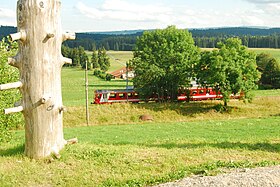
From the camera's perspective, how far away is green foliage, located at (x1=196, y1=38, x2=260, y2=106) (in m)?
39.1

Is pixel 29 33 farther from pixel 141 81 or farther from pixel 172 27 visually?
pixel 172 27

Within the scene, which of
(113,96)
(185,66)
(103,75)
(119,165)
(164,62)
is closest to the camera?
(119,165)

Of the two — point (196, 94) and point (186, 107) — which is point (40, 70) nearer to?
point (186, 107)

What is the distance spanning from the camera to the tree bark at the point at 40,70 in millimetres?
8008

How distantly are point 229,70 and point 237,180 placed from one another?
109ft

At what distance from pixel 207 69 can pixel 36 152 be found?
34264mm

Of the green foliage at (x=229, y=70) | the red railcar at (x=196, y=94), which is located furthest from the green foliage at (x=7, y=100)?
the red railcar at (x=196, y=94)

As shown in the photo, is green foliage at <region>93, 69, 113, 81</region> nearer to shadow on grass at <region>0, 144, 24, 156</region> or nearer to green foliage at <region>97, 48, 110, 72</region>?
green foliage at <region>97, 48, 110, 72</region>

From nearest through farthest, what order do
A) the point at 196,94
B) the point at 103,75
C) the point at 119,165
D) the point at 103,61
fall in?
the point at 119,165, the point at 196,94, the point at 103,75, the point at 103,61

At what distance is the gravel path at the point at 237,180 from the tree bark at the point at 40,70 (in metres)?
2.87

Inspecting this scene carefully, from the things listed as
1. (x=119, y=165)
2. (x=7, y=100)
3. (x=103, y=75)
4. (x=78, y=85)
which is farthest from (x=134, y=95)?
(x=103, y=75)

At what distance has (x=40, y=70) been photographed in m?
8.10

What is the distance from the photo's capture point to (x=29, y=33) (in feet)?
26.2

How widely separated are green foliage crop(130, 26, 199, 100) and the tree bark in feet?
120
